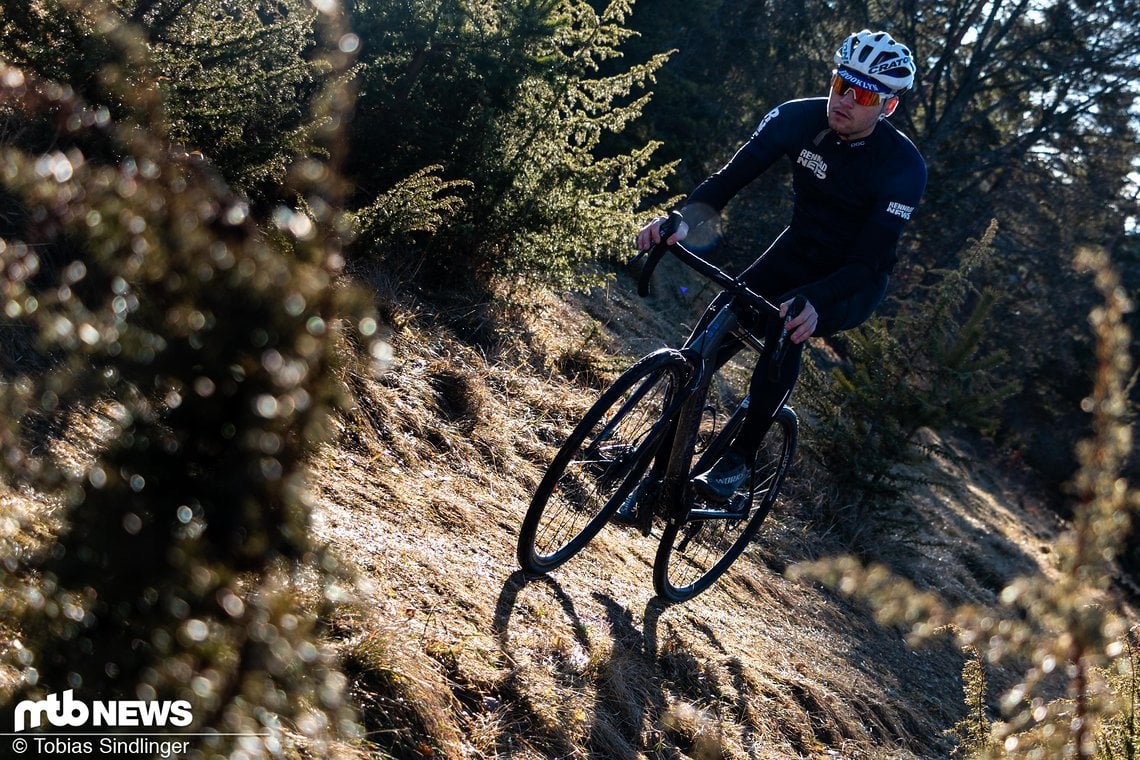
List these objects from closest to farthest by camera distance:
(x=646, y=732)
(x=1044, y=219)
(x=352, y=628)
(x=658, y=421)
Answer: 1. (x=352, y=628)
2. (x=646, y=732)
3. (x=658, y=421)
4. (x=1044, y=219)

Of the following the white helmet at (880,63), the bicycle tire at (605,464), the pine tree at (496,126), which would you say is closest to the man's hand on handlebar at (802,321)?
the bicycle tire at (605,464)

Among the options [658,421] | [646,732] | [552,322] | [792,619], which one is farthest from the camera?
[552,322]

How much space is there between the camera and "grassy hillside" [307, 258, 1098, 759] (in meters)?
3.23

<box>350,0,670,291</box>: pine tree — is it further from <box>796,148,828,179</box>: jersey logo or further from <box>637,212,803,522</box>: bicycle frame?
<box>637,212,803,522</box>: bicycle frame

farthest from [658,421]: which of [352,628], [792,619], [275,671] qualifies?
[275,671]

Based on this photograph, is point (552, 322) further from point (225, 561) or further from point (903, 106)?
point (903, 106)

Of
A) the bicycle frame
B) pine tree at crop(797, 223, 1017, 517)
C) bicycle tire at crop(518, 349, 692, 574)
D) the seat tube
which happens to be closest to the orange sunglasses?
the bicycle frame

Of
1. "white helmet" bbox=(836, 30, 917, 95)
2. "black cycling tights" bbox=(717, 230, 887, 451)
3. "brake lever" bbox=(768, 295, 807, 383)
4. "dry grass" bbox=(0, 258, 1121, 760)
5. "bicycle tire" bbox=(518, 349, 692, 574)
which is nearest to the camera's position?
"dry grass" bbox=(0, 258, 1121, 760)

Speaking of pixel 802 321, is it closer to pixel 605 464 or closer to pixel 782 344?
pixel 782 344

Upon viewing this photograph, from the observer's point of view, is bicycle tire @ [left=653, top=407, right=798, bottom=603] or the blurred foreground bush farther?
bicycle tire @ [left=653, top=407, right=798, bottom=603]

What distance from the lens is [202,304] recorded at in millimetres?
1888

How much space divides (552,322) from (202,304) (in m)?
6.07

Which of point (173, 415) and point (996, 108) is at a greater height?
point (996, 108)

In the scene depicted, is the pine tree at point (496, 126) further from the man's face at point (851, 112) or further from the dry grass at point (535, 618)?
the man's face at point (851, 112)
